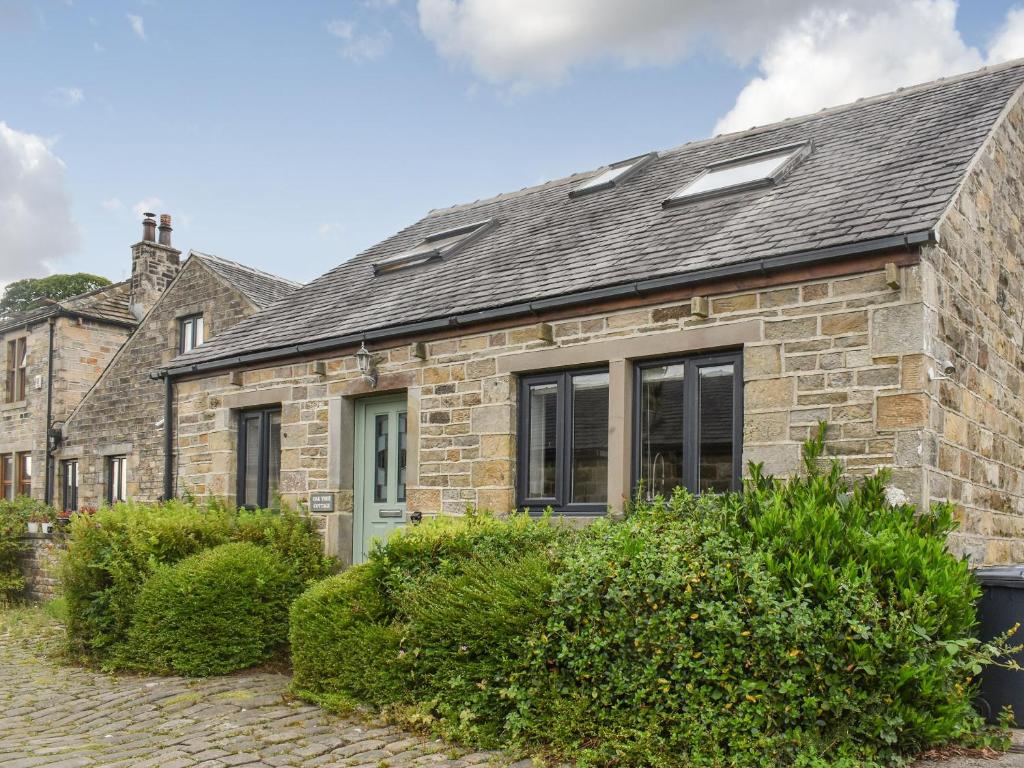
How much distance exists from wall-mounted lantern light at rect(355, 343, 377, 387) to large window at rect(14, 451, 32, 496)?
1511cm

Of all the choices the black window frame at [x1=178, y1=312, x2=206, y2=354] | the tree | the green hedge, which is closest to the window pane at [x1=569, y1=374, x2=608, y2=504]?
the green hedge

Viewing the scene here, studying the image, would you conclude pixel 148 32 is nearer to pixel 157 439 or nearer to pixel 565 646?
pixel 565 646

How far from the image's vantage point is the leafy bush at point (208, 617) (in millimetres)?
8656

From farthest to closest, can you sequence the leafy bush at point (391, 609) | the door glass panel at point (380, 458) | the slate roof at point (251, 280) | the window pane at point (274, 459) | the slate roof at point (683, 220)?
the slate roof at point (251, 280) → the window pane at point (274, 459) → the door glass panel at point (380, 458) → the slate roof at point (683, 220) → the leafy bush at point (391, 609)

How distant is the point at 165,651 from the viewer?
8750 mm

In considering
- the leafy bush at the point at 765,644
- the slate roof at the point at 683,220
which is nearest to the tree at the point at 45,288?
the slate roof at the point at 683,220

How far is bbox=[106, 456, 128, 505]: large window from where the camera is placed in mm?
19969

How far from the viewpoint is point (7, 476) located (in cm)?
2275

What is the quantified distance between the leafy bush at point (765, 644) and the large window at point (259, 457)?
21.1 feet

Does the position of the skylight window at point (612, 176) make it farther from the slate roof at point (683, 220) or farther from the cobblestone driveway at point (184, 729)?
the cobblestone driveway at point (184, 729)

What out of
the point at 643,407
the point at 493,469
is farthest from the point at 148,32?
the point at 643,407

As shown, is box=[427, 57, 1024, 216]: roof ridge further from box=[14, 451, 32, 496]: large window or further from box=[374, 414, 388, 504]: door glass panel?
box=[14, 451, 32, 496]: large window

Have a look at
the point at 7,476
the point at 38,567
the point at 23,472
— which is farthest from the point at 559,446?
the point at 7,476

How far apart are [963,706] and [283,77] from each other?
945cm
